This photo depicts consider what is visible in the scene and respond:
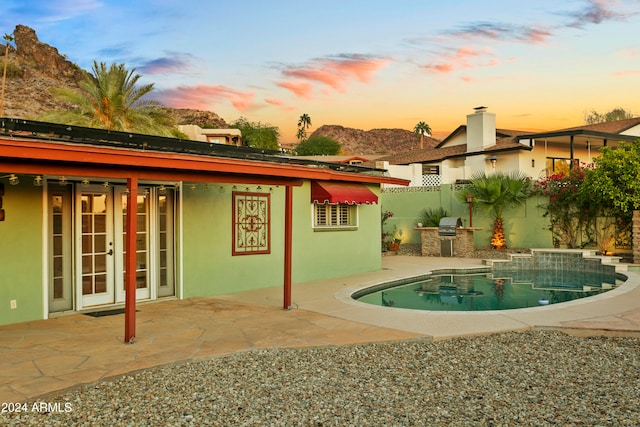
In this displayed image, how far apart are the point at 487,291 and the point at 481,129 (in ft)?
61.7

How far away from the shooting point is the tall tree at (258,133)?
5472cm

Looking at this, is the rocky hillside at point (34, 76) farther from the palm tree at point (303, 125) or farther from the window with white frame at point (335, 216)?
the palm tree at point (303, 125)

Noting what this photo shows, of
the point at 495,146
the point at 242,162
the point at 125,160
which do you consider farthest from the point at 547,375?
the point at 495,146

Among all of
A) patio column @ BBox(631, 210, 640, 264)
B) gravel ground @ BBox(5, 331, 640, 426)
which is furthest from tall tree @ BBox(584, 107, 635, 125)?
gravel ground @ BBox(5, 331, 640, 426)

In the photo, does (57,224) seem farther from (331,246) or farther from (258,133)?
A: (258,133)

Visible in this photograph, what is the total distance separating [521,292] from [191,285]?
7.81 m

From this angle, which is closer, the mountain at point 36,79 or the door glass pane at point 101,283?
the door glass pane at point 101,283

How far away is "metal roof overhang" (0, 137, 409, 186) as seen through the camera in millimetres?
5609

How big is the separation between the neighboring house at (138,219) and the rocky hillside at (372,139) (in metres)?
77.2

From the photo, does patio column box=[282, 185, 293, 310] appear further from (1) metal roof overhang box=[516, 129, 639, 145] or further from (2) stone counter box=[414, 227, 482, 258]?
(1) metal roof overhang box=[516, 129, 639, 145]

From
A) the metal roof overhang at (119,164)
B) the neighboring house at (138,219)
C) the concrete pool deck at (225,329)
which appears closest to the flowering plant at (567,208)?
the concrete pool deck at (225,329)

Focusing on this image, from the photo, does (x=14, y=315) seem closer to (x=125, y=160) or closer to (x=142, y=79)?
(x=125, y=160)

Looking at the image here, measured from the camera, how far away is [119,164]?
20.6 feet

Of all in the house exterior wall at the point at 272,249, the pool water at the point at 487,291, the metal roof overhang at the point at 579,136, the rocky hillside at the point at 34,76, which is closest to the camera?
the house exterior wall at the point at 272,249
